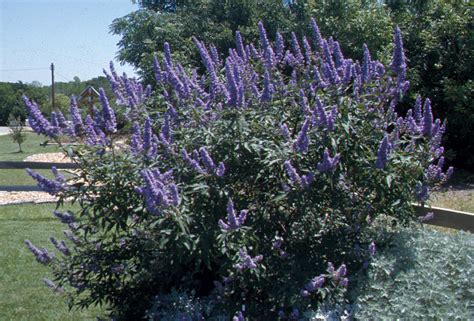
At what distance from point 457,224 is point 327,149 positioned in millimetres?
1641

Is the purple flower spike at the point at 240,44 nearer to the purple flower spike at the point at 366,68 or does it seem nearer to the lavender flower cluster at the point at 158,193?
the purple flower spike at the point at 366,68

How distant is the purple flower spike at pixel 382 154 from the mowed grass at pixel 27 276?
3036 millimetres

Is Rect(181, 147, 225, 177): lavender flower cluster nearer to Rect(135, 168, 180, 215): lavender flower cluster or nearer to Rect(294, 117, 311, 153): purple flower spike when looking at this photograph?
Rect(135, 168, 180, 215): lavender flower cluster

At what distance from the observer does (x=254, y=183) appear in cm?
400

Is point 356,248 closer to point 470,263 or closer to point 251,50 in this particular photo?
point 470,263

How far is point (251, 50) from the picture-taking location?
478 centimetres

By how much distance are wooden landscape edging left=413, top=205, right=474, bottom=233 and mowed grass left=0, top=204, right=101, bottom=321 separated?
3036mm

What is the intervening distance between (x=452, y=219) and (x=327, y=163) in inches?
68.3

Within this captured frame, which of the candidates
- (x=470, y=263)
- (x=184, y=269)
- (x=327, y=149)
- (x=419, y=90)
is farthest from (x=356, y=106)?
(x=419, y=90)

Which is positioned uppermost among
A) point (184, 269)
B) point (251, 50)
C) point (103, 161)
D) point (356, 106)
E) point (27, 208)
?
point (251, 50)

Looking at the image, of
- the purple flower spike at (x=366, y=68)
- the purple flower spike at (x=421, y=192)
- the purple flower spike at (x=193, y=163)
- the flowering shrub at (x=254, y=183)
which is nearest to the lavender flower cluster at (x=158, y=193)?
the flowering shrub at (x=254, y=183)

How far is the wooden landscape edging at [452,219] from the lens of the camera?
460 centimetres

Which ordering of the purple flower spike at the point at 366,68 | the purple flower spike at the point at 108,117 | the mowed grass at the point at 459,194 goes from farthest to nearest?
the mowed grass at the point at 459,194
the purple flower spike at the point at 366,68
the purple flower spike at the point at 108,117

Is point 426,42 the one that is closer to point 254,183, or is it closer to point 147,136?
point 254,183
